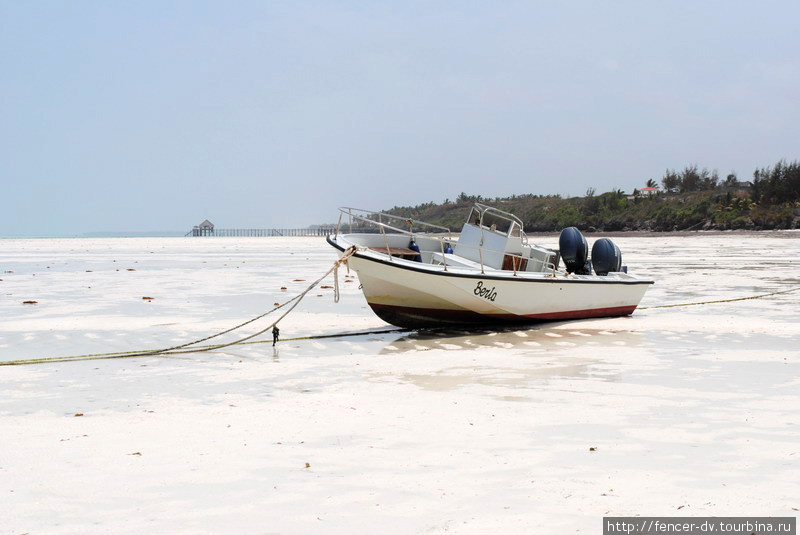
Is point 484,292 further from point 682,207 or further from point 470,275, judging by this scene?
point 682,207

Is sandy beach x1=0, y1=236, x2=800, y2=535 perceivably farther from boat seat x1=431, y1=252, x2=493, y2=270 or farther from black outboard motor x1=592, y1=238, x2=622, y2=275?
black outboard motor x1=592, y1=238, x2=622, y2=275

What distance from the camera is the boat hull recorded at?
577 inches

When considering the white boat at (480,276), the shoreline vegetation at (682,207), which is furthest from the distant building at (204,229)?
the white boat at (480,276)

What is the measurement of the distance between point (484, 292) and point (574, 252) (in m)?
3.67

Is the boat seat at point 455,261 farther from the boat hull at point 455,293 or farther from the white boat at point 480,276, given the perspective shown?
the boat hull at point 455,293

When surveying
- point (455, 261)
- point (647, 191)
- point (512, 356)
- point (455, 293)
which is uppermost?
point (647, 191)

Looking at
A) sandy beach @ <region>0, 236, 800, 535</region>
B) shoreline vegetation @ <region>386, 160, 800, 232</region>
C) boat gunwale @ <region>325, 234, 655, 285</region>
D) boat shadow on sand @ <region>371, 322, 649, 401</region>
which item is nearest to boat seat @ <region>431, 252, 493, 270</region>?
boat gunwale @ <region>325, 234, 655, 285</region>

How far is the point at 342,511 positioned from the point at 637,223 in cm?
9084

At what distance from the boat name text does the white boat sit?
0.06 feet

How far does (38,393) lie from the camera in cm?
946

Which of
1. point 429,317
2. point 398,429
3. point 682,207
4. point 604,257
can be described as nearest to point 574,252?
point 604,257

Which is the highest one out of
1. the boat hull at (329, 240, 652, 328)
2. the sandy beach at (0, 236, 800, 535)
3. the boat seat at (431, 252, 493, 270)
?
the boat seat at (431, 252, 493, 270)

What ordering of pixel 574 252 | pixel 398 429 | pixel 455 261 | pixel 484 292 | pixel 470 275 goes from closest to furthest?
pixel 398 429 → pixel 470 275 → pixel 484 292 → pixel 455 261 → pixel 574 252

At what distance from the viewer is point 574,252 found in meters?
17.9
